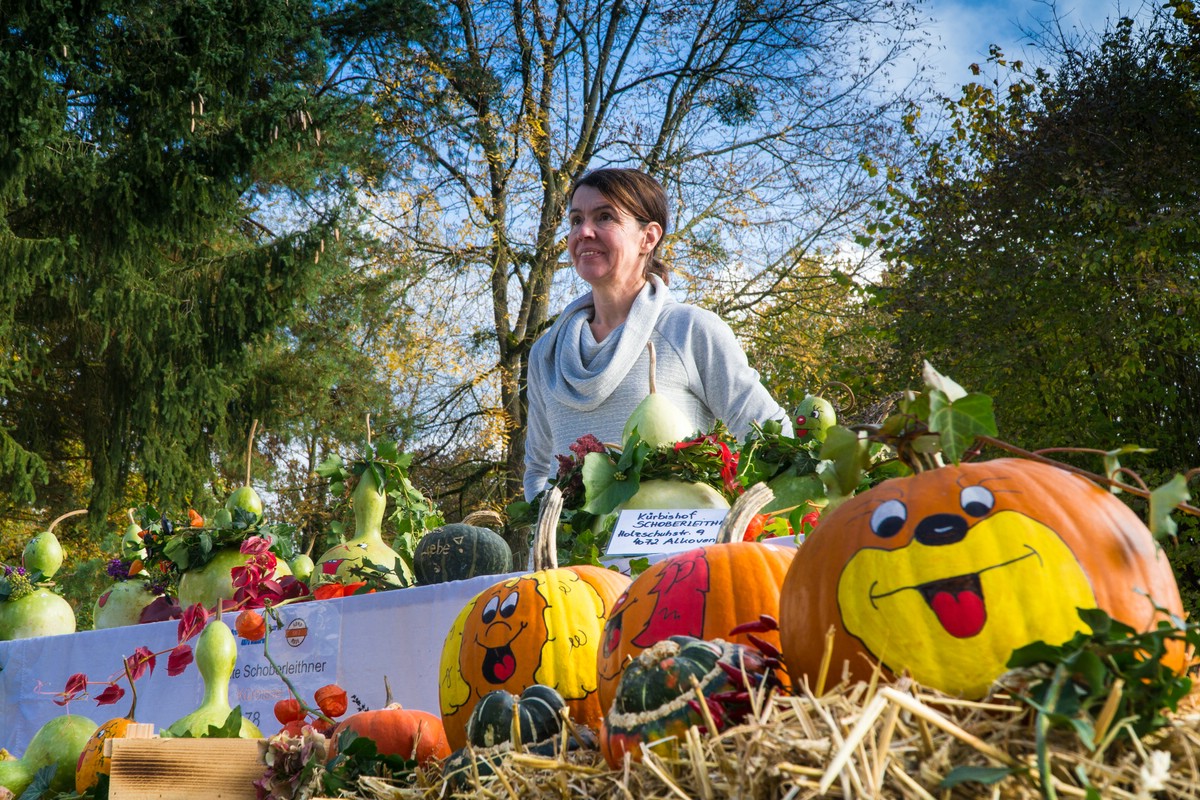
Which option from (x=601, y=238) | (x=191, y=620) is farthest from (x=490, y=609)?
(x=601, y=238)

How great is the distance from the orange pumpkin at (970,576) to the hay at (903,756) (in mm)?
85

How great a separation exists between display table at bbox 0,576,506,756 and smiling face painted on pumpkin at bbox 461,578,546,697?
46 cm

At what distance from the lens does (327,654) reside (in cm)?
246

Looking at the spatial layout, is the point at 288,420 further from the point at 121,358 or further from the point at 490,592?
the point at 490,592

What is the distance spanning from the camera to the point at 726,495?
247cm

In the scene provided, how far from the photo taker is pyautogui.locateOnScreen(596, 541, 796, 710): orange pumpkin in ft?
4.49

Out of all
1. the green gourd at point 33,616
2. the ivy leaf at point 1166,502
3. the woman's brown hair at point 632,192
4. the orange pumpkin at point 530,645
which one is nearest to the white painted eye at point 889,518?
the ivy leaf at point 1166,502

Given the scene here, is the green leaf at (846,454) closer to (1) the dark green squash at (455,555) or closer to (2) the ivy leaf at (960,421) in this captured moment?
(2) the ivy leaf at (960,421)

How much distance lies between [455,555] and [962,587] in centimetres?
171

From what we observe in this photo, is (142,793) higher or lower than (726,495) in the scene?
lower

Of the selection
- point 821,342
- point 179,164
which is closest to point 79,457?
point 179,164

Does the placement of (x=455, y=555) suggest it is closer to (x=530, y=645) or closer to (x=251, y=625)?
(x=251, y=625)

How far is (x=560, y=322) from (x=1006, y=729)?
290 cm

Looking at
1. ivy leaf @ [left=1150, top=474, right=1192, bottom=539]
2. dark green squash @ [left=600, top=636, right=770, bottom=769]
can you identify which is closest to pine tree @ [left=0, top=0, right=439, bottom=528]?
dark green squash @ [left=600, top=636, right=770, bottom=769]
